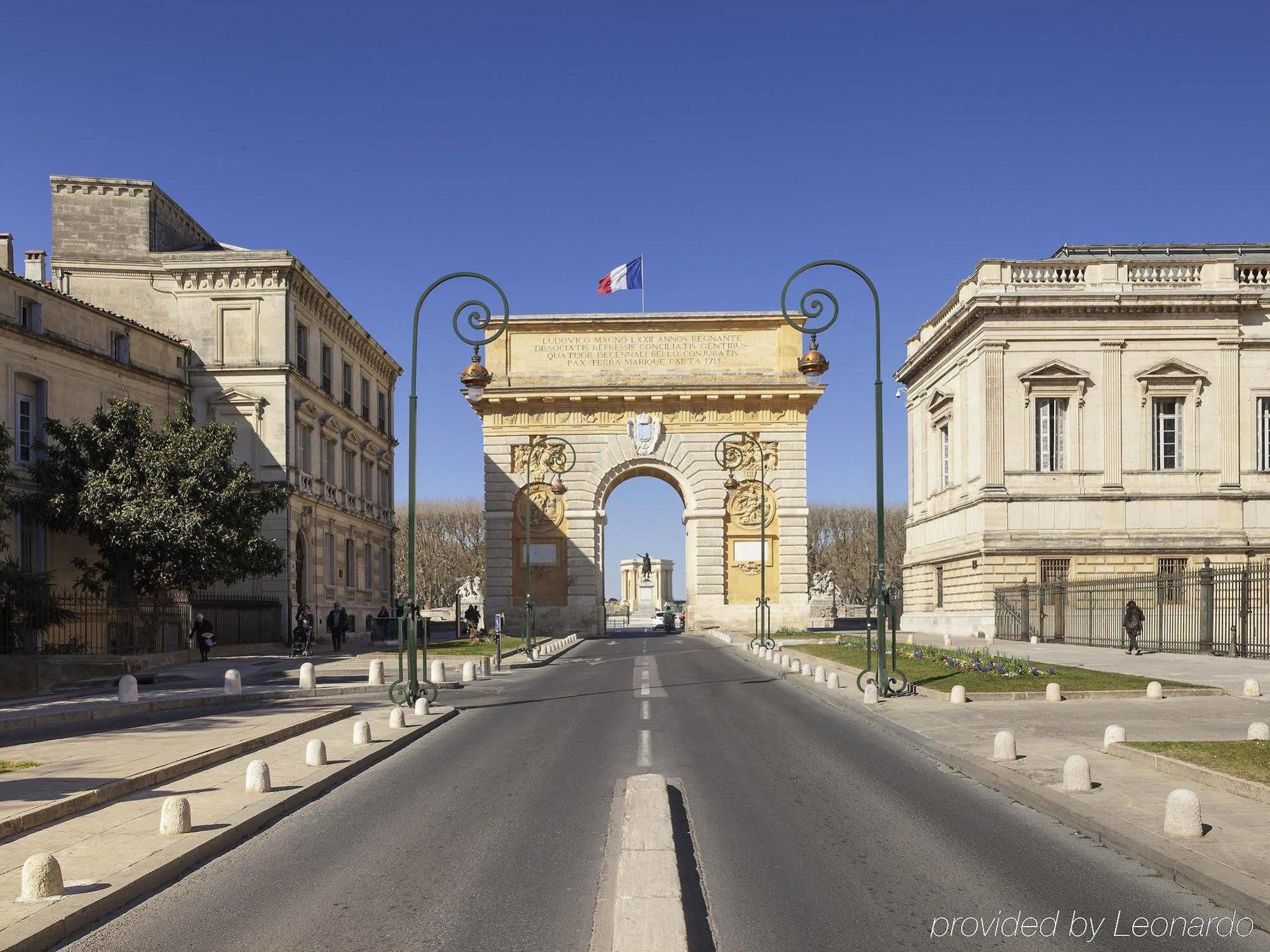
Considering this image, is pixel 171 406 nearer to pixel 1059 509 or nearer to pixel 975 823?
pixel 1059 509

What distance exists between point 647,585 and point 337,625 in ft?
208

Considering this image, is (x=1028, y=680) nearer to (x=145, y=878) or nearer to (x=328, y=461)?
(x=145, y=878)

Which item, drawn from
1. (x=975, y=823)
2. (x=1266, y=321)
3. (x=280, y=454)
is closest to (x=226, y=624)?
(x=280, y=454)

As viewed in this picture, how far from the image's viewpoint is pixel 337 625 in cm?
4303

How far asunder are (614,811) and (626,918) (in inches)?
146

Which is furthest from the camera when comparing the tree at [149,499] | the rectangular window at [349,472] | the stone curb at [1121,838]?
the rectangular window at [349,472]

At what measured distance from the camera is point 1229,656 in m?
29.5

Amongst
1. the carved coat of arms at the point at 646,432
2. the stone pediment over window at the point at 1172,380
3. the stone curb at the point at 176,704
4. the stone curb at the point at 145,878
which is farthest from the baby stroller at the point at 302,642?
the stone pediment over window at the point at 1172,380

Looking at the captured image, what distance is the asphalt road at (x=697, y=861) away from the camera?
6.82m

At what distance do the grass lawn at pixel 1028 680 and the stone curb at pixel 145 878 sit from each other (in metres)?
12.5

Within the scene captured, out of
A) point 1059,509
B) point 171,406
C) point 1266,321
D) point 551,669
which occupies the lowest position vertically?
point 551,669

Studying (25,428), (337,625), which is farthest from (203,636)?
(337,625)

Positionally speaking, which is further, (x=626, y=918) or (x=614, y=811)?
(x=614, y=811)

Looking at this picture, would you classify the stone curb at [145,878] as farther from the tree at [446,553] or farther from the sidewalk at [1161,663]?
the tree at [446,553]
